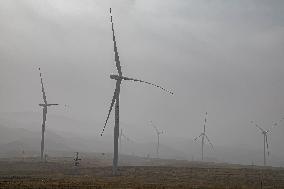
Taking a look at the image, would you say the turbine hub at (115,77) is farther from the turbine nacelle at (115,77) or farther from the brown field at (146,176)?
the brown field at (146,176)

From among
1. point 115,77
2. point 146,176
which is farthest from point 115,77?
point 146,176

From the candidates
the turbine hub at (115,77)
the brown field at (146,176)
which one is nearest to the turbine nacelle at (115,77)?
the turbine hub at (115,77)

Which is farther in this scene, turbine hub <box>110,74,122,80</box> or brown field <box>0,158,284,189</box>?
turbine hub <box>110,74,122,80</box>

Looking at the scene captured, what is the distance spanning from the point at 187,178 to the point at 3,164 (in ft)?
142

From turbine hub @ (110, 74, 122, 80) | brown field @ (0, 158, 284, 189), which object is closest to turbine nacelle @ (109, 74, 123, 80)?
turbine hub @ (110, 74, 122, 80)

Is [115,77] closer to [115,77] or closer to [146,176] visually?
[115,77]

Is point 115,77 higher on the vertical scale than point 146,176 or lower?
higher

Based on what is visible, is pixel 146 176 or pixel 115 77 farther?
pixel 115 77

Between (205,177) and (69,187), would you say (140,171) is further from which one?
(69,187)

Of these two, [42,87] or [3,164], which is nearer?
[3,164]

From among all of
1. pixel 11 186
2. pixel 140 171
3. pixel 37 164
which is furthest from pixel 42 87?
pixel 11 186

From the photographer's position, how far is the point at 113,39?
73.0 meters

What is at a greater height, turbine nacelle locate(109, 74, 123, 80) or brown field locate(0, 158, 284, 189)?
turbine nacelle locate(109, 74, 123, 80)

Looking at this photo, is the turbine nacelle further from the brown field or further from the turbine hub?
the brown field
